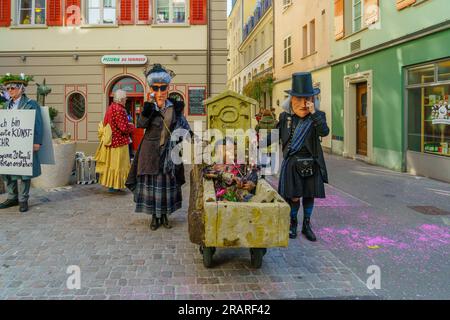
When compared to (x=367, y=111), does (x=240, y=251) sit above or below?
below

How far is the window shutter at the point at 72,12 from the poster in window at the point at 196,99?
→ 14.0 ft

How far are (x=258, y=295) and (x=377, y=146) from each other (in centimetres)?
1010

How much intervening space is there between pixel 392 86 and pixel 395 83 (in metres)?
0.19

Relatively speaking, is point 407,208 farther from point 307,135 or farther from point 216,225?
point 216,225

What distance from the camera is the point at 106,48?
13383 millimetres

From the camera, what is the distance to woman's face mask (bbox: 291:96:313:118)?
485cm

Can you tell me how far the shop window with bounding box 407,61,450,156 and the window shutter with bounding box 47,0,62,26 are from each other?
10.6 m

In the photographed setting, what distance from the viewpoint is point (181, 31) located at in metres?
13.3

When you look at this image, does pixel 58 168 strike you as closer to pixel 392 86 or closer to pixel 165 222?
pixel 165 222

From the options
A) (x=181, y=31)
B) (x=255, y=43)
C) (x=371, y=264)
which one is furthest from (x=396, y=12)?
(x=255, y=43)

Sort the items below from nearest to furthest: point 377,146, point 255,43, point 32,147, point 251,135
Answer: point 251,135
point 32,147
point 377,146
point 255,43

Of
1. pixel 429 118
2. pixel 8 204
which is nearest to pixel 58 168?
pixel 8 204

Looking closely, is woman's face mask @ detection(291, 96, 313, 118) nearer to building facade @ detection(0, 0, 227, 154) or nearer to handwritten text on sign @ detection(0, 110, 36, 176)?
handwritten text on sign @ detection(0, 110, 36, 176)

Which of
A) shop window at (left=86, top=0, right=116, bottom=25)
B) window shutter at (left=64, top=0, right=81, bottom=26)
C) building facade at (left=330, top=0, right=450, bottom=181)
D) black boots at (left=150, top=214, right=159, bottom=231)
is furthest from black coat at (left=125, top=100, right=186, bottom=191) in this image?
window shutter at (left=64, top=0, right=81, bottom=26)
